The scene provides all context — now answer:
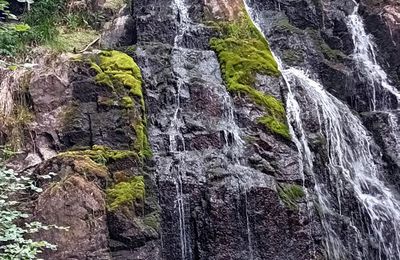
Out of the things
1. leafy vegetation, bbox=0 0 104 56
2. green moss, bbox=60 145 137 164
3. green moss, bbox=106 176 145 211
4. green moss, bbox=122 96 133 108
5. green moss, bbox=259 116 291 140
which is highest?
leafy vegetation, bbox=0 0 104 56

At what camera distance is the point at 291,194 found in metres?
6.82

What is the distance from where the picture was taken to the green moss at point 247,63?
7.80 meters

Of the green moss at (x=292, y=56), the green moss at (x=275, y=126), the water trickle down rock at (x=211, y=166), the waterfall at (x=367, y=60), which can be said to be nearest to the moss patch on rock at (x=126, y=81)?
the water trickle down rock at (x=211, y=166)

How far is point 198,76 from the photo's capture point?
8.09m

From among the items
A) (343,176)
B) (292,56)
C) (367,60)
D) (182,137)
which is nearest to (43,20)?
(182,137)

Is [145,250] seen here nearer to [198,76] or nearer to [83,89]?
[83,89]

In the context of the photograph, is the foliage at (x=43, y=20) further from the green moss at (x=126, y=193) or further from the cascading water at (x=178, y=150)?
the green moss at (x=126, y=193)

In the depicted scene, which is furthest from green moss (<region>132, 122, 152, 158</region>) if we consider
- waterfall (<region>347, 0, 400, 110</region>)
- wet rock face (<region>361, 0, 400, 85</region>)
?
wet rock face (<region>361, 0, 400, 85</region>)

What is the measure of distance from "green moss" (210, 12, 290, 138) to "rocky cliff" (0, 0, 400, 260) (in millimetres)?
28

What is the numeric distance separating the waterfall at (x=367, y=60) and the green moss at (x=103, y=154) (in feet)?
19.6

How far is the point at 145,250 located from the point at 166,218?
0.70 m

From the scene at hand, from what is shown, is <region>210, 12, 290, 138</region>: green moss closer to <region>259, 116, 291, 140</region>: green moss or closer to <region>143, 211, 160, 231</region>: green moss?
<region>259, 116, 291, 140</region>: green moss

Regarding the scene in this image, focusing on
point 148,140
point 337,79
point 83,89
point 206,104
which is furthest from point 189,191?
point 337,79

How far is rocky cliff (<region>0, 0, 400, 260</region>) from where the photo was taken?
6.04 meters
